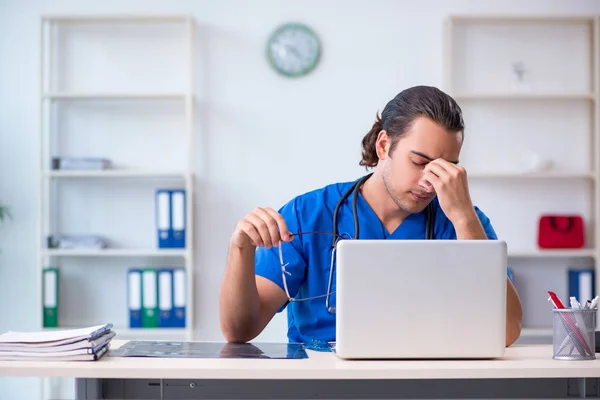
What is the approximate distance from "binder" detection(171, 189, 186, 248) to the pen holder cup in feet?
7.67

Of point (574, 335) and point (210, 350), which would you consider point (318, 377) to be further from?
point (574, 335)

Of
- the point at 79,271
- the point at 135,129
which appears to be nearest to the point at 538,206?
the point at 135,129

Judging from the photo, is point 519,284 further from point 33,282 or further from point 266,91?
point 33,282

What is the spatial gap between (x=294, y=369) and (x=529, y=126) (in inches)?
111

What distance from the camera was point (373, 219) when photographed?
6.91 feet

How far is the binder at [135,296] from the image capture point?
3635 millimetres

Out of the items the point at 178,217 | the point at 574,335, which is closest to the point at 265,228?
the point at 574,335

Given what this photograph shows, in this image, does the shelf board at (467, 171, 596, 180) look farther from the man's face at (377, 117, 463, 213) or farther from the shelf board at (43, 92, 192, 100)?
the man's face at (377, 117, 463, 213)

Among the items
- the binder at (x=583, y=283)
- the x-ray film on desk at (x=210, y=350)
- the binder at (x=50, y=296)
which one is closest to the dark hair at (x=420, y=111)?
the x-ray film on desk at (x=210, y=350)

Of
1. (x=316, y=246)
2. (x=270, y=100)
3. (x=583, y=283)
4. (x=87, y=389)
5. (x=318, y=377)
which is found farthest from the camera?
(x=270, y=100)

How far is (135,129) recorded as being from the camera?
387 cm

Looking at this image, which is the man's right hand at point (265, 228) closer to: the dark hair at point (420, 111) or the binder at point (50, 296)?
the dark hair at point (420, 111)

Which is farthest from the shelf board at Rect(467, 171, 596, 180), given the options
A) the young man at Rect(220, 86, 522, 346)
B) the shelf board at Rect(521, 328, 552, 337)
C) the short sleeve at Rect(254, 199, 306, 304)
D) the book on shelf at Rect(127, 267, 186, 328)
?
the short sleeve at Rect(254, 199, 306, 304)

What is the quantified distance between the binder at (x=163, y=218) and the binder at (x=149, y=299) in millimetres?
147
